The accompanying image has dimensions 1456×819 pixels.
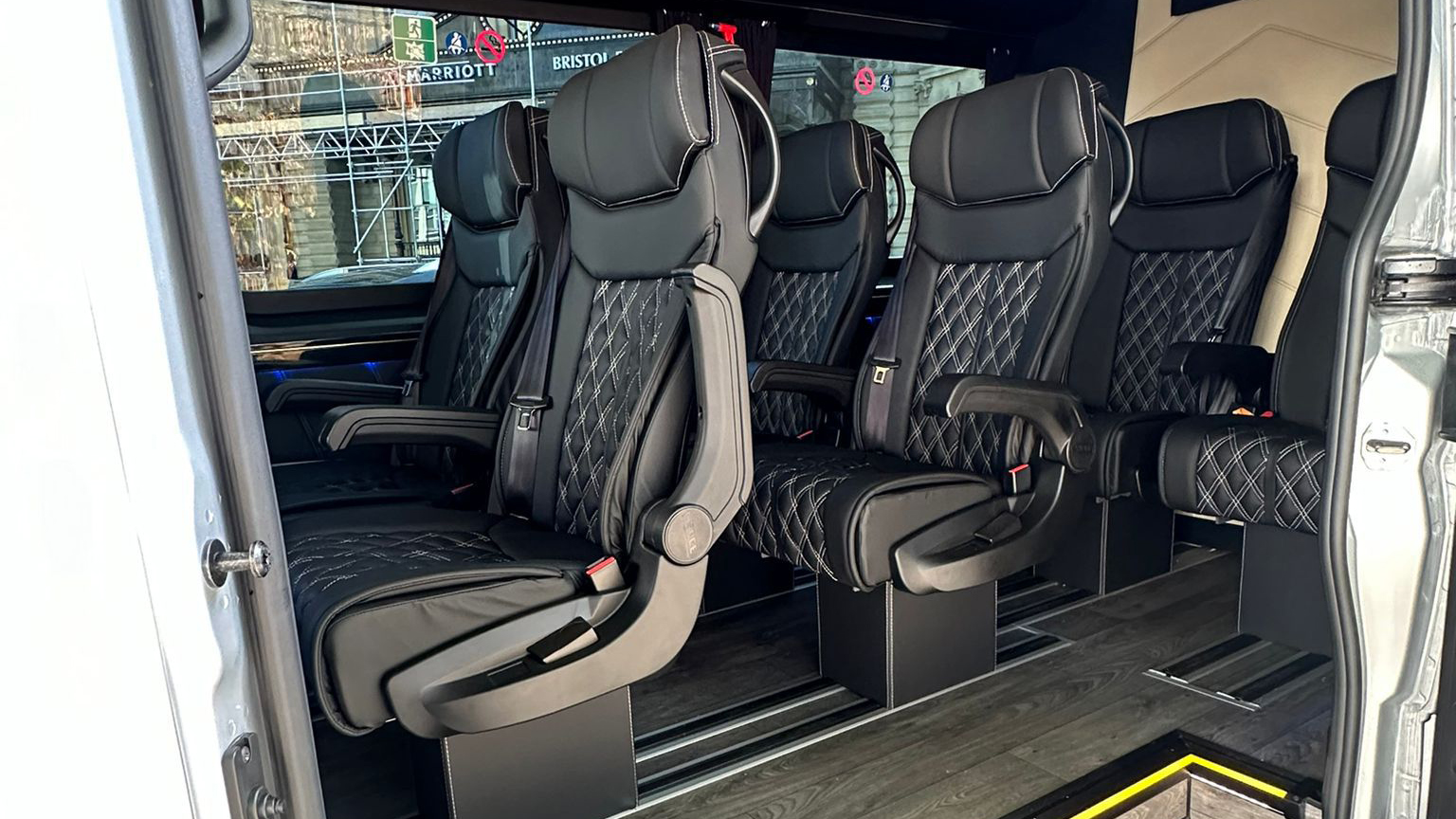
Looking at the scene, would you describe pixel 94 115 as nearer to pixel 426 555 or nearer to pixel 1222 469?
pixel 426 555

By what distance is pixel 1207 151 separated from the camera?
286cm

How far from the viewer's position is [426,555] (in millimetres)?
1653

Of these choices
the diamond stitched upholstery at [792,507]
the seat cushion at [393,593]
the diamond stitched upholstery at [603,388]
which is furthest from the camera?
the diamond stitched upholstery at [792,507]

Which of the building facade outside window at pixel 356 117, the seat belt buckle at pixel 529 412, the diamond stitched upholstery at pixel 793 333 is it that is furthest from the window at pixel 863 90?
the seat belt buckle at pixel 529 412

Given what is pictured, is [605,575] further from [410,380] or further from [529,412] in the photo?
[410,380]

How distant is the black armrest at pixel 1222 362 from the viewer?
2564 mm

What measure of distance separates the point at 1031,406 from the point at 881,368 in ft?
1.42

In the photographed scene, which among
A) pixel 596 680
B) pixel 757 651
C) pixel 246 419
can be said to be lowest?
pixel 757 651

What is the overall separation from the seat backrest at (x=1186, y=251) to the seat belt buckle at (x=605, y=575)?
1939 mm

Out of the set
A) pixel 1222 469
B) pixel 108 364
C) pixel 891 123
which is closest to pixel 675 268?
pixel 108 364

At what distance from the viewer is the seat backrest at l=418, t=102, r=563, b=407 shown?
2432 mm

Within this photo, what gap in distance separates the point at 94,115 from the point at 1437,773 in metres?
1.18

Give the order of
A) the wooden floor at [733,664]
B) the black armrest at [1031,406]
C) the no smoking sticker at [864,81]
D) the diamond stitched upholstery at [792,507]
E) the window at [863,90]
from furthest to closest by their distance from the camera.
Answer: the no smoking sticker at [864,81] < the window at [863,90] < the wooden floor at [733,664] < the diamond stitched upholstery at [792,507] < the black armrest at [1031,406]

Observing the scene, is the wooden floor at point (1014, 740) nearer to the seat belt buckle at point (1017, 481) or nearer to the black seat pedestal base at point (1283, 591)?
the black seat pedestal base at point (1283, 591)
